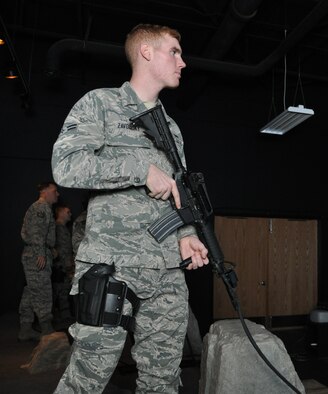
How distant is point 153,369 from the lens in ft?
3.96

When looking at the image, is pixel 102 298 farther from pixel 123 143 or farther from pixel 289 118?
pixel 289 118

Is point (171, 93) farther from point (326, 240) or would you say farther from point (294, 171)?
point (326, 240)

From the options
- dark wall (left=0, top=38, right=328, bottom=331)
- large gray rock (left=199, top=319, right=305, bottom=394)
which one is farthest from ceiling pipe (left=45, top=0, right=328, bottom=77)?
large gray rock (left=199, top=319, right=305, bottom=394)

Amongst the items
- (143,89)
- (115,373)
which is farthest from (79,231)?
(143,89)

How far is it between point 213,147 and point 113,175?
15.9ft

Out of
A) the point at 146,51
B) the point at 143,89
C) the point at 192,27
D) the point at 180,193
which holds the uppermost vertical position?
the point at 192,27

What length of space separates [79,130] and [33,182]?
4223 millimetres

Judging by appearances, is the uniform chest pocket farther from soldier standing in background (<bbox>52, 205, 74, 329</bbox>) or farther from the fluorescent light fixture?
soldier standing in background (<bbox>52, 205, 74, 329</bbox>)

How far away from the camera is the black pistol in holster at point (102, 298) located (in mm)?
1100

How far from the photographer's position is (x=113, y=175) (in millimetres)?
1101

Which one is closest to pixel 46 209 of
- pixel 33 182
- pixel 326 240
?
pixel 33 182

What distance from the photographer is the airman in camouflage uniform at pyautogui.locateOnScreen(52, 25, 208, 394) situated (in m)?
1.10

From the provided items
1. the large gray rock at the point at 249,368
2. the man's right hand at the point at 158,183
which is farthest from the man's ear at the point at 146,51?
the large gray rock at the point at 249,368

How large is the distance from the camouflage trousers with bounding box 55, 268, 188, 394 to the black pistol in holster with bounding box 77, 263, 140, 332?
21 millimetres
